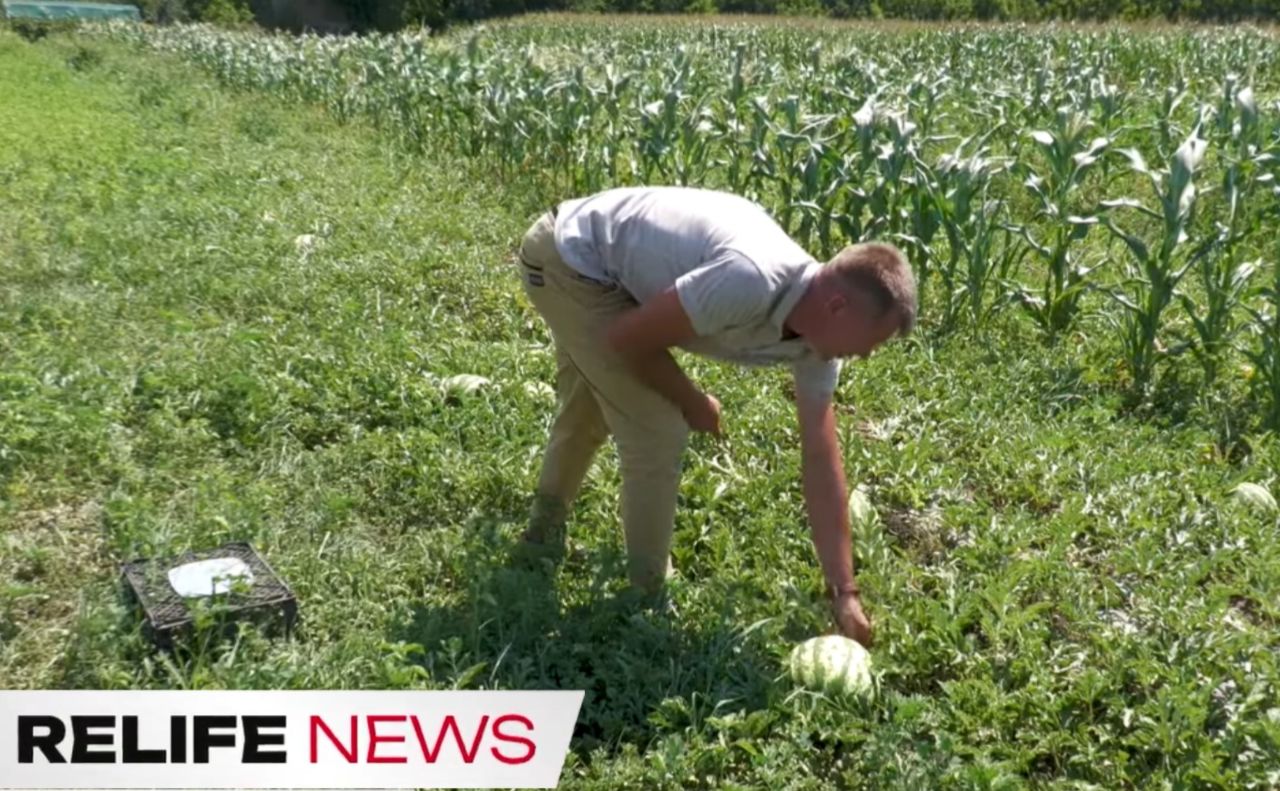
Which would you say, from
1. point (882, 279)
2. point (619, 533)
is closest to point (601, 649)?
point (619, 533)

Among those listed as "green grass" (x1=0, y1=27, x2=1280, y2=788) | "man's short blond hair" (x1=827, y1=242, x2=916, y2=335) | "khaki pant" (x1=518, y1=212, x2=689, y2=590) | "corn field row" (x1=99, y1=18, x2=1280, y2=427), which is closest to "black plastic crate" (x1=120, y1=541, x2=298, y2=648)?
"green grass" (x1=0, y1=27, x2=1280, y2=788)

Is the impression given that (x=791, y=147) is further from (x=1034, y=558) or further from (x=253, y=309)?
(x=1034, y=558)

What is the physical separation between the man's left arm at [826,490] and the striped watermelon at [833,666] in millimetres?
147

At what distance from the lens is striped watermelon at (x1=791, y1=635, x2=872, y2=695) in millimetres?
3127

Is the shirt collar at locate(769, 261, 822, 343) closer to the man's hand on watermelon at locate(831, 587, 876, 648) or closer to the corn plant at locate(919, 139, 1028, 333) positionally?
the man's hand on watermelon at locate(831, 587, 876, 648)

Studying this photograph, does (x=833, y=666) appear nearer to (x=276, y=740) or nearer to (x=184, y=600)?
(x=276, y=740)

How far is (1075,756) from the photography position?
2963 millimetres

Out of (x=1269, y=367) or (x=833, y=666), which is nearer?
(x=833, y=666)

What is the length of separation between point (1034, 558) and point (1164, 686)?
693 millimetres

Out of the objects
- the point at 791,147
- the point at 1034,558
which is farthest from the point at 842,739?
the point at 791,147

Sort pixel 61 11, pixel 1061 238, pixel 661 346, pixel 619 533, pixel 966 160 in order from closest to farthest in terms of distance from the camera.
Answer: pixel 661 346, pixel 619 533, pixel 1061 238, pixel 966 160, pixel 61 11

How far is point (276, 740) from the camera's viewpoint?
2.87 m

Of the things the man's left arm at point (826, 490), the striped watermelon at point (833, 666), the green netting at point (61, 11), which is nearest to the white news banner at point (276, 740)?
the striped watermelon at point (833, 666)

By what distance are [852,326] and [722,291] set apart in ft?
1.03
